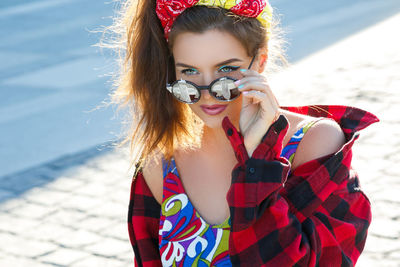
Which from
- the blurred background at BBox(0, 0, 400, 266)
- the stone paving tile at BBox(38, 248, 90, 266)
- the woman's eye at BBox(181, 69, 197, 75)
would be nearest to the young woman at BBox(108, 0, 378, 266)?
the woman's eye at BBox(181, 69, 197, 75)

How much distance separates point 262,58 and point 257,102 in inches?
8.8

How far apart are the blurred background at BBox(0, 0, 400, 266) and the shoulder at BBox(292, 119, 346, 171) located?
175cm

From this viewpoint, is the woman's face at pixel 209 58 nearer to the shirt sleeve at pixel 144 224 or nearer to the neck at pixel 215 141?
the neck at pixel 215 141

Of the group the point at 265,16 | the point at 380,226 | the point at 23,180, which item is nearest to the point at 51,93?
the point at 23,180

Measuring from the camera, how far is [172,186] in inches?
98.3

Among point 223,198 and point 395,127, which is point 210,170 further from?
point 395,127

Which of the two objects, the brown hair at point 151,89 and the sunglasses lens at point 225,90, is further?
the brown hair at point 151,89

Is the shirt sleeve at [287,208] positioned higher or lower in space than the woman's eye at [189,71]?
lower

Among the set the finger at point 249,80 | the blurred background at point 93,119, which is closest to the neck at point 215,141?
the finger at point 249,80

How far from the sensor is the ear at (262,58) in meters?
2.36

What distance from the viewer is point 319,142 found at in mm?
2287

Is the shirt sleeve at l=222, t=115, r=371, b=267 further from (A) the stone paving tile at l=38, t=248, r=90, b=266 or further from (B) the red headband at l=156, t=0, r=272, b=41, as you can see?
(A) the stone paving tile at l=38, t=248, r=90, b=266

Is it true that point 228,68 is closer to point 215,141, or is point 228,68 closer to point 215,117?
point 215,117

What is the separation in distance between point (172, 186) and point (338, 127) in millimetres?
619
